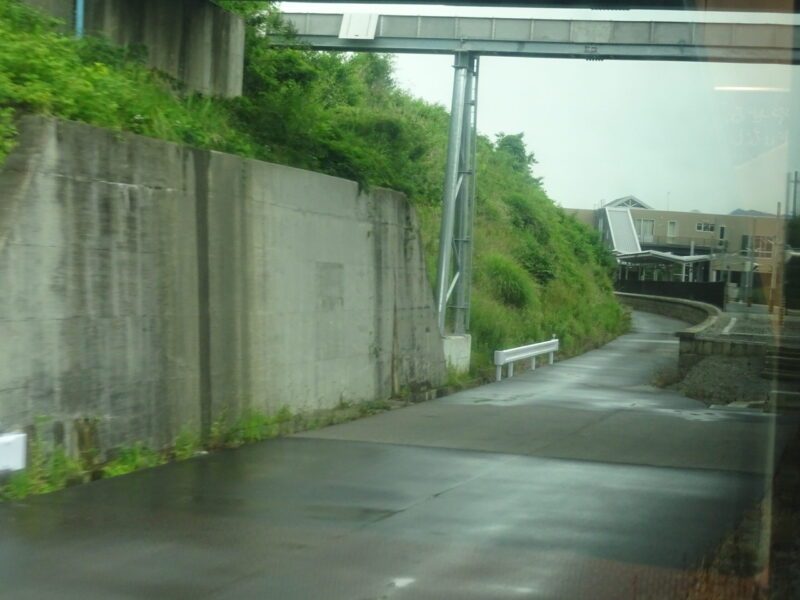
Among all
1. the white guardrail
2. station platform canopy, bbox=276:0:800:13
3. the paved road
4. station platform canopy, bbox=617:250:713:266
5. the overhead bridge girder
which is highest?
the overhead bridge girder

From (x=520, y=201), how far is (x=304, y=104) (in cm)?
2674

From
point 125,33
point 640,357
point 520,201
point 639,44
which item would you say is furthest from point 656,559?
point 520,201

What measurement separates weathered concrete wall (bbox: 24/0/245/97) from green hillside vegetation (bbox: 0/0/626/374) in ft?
1.12

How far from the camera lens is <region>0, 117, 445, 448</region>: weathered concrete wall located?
8766 millimetres

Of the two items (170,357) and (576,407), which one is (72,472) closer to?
(170,357)

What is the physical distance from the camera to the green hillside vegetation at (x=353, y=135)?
33.4ft

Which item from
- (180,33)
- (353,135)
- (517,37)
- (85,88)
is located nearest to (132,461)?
(85,88)

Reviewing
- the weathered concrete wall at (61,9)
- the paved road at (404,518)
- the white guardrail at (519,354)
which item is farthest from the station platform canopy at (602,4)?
the white guardrail at (519,354)

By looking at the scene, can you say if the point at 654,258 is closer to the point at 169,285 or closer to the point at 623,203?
the point at 623,203

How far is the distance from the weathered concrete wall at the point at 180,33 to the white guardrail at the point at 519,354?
9.34 m

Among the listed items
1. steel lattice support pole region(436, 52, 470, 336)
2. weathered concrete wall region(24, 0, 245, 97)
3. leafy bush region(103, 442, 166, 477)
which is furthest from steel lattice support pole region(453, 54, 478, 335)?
leafy bush region(103, 442, 166, 477)

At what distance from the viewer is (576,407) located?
56.5 ft

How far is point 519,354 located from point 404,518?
16.5 m

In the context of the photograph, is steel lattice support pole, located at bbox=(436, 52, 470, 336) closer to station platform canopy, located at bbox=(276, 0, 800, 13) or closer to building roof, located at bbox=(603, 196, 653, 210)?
station platform canopy, located at bbox=(276, 0, 800, 13)
